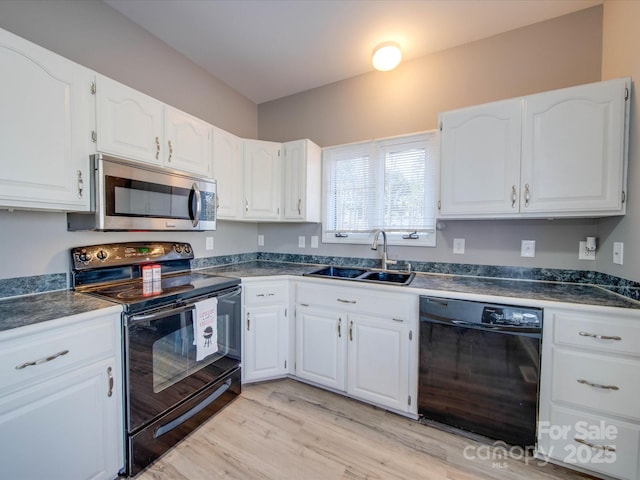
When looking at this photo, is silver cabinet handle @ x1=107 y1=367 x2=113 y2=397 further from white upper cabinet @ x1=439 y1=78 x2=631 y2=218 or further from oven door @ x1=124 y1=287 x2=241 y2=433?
white upper cabinet @ x1=439 y1=78 x2=631 y2=218

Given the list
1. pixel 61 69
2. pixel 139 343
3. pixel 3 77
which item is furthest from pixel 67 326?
pixel 61 69

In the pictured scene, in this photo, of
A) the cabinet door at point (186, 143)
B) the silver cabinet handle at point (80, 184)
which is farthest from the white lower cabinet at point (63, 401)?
the cabinet door at point (186, 143)

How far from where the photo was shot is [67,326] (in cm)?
112

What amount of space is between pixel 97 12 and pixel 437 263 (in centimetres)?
311

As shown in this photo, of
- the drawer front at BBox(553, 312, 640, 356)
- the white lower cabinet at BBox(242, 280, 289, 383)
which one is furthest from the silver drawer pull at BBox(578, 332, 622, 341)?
the white lower cabinet at BBox(242, 280, 289, 383)

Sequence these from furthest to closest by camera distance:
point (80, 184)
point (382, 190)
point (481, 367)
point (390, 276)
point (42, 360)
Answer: point (382, 190) → point (390, 276) → point (481, 367) → point (80, 184) → point (42, 360)

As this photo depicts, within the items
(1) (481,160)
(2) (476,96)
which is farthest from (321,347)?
(2) (476,96)

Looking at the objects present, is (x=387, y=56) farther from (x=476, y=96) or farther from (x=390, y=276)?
(x=390, y=276)

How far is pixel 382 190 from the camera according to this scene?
2.42m

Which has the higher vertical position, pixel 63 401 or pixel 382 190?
pixel 382 190

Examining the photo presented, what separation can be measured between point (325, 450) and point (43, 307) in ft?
5.56

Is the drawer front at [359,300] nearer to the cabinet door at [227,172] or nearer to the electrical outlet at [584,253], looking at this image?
the cabinet door at [227,172]

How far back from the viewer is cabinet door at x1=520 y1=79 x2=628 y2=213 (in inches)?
57.7

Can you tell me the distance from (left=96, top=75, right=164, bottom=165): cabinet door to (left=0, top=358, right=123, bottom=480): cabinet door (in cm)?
123
